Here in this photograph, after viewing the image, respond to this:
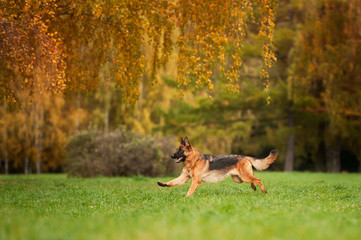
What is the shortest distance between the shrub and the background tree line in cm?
92

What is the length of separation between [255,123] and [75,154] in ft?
51.0

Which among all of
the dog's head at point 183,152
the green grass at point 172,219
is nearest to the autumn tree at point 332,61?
the green grass at point 172,219

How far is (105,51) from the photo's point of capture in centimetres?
1545

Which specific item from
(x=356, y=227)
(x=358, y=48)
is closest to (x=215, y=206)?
(x=356, y=227)

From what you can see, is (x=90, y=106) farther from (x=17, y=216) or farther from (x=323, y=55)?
(x=17, y=216)

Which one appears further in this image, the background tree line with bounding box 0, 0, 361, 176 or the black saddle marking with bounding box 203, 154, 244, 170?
the background tree line with bounding box 0, 0, 361, 176

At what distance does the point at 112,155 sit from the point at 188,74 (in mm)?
11045

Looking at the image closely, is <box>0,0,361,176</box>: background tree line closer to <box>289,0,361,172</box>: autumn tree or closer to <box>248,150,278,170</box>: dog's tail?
<box>289,0,361,172</box>: autumn tree

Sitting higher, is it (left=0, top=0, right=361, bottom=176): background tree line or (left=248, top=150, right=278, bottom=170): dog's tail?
(left=0, top=0, right=361, bottom=176): background tree line

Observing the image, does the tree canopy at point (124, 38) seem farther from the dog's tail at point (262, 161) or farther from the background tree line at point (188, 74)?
the dog's tail at point (262, 161)

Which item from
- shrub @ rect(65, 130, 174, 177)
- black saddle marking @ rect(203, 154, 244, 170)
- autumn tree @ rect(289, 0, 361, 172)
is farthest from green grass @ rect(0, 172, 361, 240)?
autumn tree @ rect(289, 0, 361, 172)

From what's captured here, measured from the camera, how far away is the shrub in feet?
76.3

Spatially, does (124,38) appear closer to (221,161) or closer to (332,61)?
(221,161)

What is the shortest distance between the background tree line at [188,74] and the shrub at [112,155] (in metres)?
0.92
